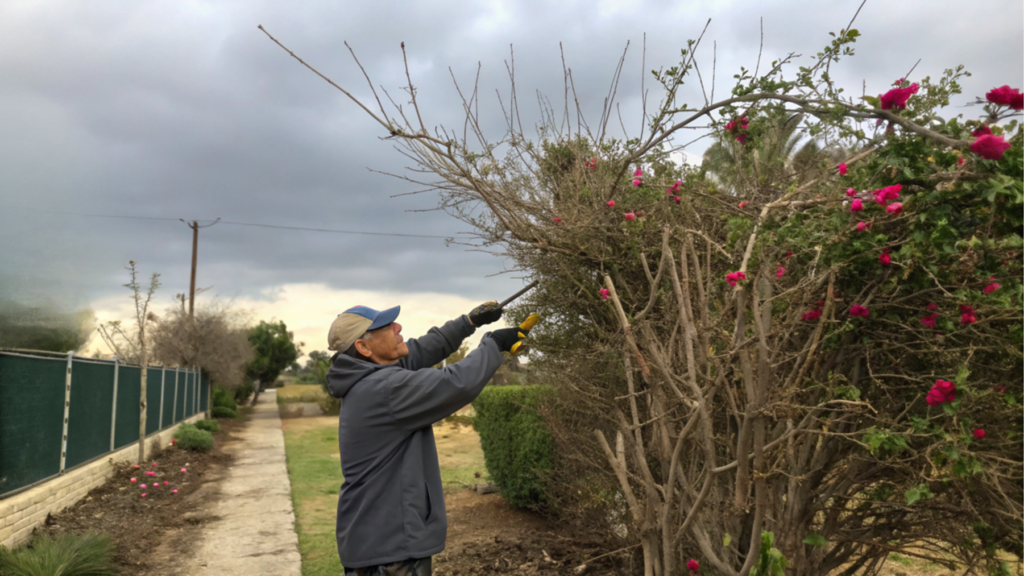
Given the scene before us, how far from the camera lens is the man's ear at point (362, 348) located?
328 cm

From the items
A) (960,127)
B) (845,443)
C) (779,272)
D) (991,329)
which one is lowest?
(845,443)

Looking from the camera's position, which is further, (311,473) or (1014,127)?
(311,473)

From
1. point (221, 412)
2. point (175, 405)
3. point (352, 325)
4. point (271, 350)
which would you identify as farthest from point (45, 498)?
point (271, 350)

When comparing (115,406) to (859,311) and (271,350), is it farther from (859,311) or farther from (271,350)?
(271,350)

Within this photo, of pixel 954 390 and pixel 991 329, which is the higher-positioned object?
pixel 991 329

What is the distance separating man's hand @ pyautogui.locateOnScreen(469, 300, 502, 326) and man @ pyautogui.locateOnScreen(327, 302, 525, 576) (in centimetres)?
58

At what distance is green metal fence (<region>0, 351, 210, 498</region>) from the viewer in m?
6.86

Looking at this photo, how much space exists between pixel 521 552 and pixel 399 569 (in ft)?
9.93

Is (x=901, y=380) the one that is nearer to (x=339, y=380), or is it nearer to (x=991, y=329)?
(x=991, y=329)

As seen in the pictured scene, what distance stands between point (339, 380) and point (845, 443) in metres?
2.25

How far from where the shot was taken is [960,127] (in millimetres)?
2279

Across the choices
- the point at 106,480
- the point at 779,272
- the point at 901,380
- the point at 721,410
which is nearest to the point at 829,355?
the point at 901,380

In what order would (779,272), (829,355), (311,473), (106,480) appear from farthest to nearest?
(311,473) < (106,480) < (829,355) < (779,272)

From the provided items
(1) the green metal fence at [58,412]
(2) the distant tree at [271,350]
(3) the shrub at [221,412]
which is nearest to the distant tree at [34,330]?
(1) the green metal fence at [58,412]
